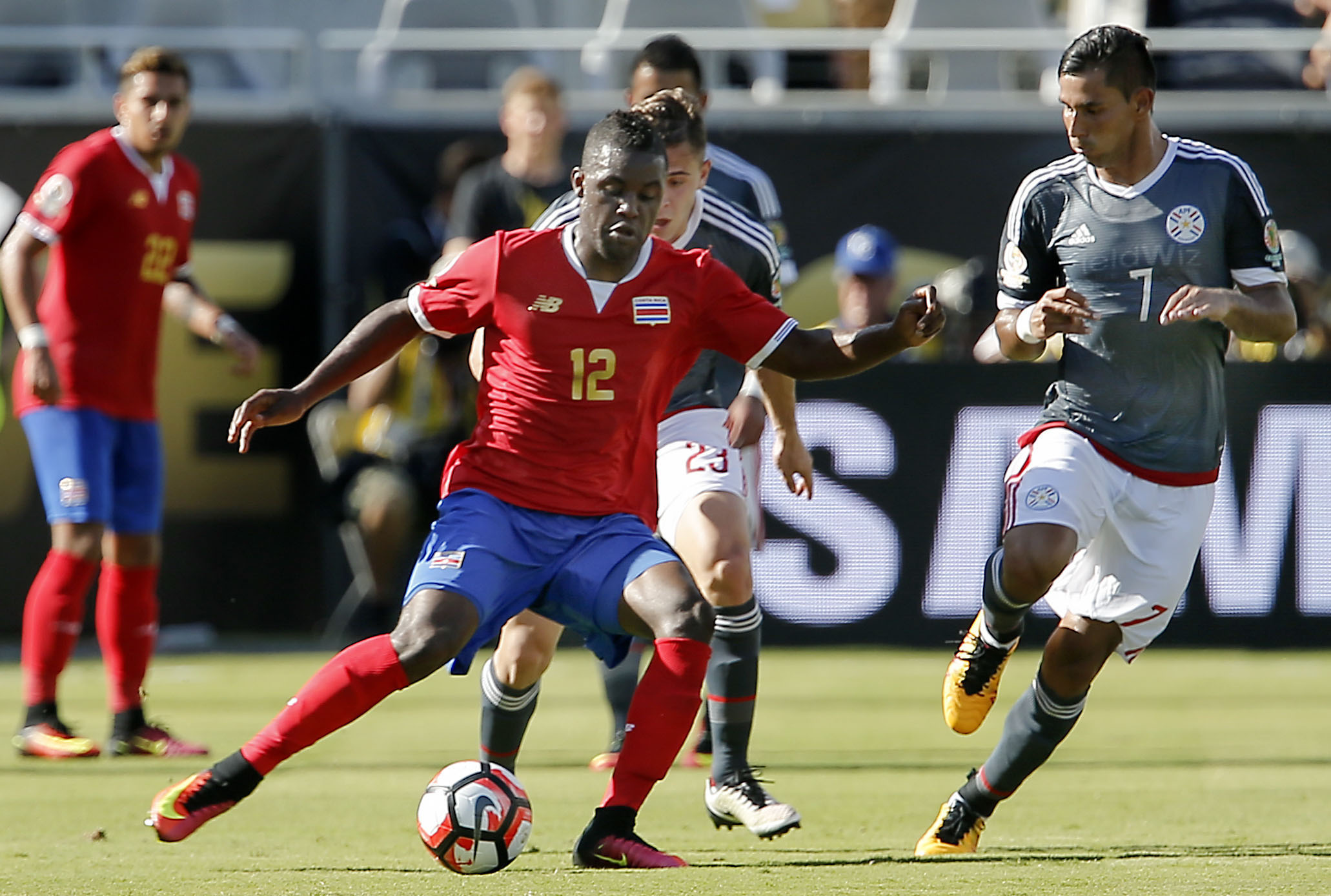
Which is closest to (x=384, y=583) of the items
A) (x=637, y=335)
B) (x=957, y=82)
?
(x=957, y=82)

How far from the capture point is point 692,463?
637cm

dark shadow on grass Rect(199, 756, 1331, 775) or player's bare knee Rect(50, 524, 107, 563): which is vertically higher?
player's bare knee Rect(50, 524, 107, 563)

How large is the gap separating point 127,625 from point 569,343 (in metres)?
3.41

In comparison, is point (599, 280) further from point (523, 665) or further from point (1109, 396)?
point (1109, 396)

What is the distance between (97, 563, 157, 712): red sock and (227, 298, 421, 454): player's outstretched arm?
9.53 feet

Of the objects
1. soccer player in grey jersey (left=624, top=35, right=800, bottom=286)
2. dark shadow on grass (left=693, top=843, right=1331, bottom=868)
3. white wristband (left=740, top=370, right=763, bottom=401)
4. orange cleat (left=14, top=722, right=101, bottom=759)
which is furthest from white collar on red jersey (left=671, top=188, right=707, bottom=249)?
orange cleat (left=14, top=722, right=101, bottom=759)

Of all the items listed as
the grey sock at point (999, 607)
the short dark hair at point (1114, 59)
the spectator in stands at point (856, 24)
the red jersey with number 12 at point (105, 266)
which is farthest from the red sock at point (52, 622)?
the spectator in stands at point (856, 24)

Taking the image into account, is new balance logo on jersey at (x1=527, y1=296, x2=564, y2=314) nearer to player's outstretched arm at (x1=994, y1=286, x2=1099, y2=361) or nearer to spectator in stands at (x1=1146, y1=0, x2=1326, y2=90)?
player's outstretched arm at (x1=994, y1=286, x2=1099, y2=361)

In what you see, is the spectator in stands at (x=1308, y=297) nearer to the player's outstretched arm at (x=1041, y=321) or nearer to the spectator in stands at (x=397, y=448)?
the spectator in stands at (x=397, y=448)

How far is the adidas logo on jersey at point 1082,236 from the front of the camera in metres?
5.52

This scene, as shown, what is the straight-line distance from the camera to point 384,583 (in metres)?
11.5

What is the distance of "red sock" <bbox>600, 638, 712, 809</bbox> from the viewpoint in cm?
493

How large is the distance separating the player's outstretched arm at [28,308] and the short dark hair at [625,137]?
317 centimetres

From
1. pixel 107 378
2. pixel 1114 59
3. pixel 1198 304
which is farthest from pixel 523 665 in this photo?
pixel 107 378
